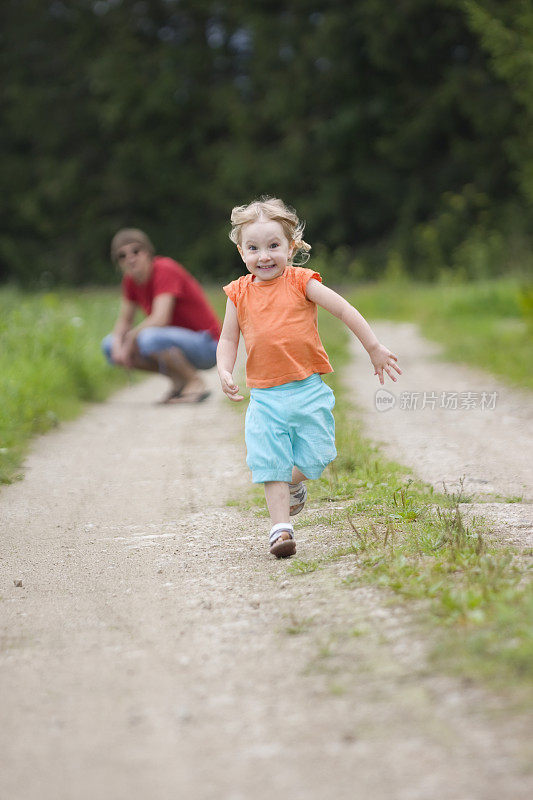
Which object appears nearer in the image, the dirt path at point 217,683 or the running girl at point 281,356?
the dirt path at point 217,683

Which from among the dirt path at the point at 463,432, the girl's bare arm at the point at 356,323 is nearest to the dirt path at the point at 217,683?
the girl's bare arm at the point at 356,323

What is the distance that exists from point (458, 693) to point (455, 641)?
0.22 m

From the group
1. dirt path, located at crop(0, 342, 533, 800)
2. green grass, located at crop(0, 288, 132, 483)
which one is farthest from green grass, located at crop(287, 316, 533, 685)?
green grass, located at crop(0, 288, 132, 483)

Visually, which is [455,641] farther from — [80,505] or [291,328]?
[80,505]

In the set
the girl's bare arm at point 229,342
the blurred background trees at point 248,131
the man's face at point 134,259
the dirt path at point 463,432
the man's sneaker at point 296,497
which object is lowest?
the dirt path at point 463,432

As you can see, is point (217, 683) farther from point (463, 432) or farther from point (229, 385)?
point (463, 432)

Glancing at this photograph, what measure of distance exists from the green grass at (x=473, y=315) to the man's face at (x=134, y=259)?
10.4 ft

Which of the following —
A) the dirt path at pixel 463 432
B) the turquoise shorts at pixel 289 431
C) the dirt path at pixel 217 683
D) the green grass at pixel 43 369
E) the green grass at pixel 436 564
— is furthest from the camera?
the green grass at pixel 43 369

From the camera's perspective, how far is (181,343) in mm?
8492

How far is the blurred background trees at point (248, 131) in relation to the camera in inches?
971

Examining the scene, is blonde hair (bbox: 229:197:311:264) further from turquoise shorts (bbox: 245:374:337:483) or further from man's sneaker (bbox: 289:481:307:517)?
man's sneaker (bbox: 289:481:307:517)

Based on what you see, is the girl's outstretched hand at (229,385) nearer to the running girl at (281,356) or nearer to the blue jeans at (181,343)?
the running girl at (281,356)

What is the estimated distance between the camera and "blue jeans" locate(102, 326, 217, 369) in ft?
27.7

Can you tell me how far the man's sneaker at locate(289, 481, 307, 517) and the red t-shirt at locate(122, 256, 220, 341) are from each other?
4433mm
